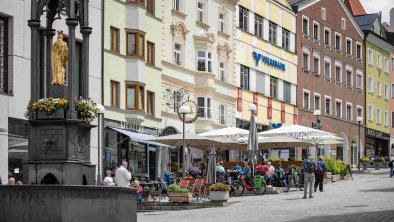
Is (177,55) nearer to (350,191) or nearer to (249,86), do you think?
(249,86)

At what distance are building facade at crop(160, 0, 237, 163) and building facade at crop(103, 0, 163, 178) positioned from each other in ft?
3.96

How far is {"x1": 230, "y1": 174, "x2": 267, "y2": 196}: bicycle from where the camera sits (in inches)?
1516

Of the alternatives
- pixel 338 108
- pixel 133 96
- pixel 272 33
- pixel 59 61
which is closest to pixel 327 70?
pixel 338 108

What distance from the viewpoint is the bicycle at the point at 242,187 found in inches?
1516

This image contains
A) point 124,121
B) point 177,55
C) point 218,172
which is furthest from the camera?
point 177,55

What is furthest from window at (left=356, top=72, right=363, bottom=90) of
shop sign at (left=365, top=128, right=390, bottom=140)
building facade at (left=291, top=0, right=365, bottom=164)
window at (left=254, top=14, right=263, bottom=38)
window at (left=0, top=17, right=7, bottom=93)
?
window at (left=0, top=17, right=7, bottom=93)

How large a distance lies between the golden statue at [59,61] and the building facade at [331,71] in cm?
4656

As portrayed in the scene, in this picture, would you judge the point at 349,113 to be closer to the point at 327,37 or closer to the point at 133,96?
the point at 327,37

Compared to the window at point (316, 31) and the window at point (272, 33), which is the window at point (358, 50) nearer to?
the window at point (316, 31)

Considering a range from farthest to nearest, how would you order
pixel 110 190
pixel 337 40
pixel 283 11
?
pixel 337 40 < pixel 283 11 < pixel 110 190

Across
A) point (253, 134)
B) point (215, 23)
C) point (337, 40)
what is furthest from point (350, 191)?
point (337, 40)

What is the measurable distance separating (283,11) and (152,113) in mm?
21173

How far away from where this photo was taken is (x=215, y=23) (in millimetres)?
55500

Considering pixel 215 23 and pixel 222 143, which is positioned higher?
pixel 215 23
